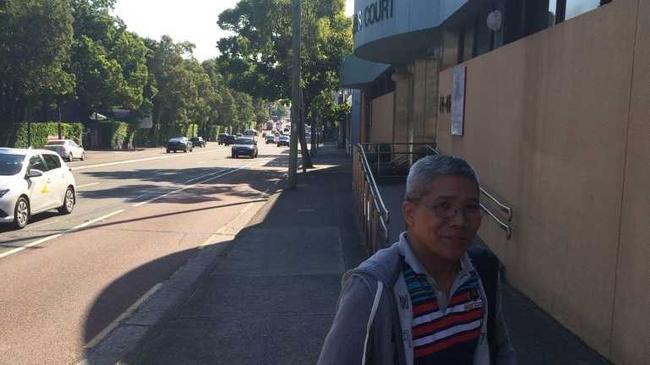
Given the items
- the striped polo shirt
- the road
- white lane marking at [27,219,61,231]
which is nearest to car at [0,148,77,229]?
white lane marking at [27,219,61,231]

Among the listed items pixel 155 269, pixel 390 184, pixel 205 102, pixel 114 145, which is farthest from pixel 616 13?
pixel 205 102

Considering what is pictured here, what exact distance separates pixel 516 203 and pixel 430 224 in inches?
211

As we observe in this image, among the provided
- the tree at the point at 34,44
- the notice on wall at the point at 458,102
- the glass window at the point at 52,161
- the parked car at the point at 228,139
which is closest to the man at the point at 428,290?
the notice on wall at the point at 458,102

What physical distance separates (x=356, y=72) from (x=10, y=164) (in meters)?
20.3

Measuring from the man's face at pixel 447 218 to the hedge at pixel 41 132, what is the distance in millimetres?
44430

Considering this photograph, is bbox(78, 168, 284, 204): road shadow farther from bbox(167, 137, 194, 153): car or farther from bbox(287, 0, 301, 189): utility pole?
bbox(167, 137, 194, 153): car

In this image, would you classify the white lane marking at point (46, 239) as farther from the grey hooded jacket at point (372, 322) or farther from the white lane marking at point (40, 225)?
the grey hooded jacket at point (372, 322)

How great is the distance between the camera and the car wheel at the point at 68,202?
543 inches

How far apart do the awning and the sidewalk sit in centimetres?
1861

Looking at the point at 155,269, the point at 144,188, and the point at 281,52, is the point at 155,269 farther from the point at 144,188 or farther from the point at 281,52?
the point at 281,52

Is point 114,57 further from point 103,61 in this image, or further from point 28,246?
point 28,246

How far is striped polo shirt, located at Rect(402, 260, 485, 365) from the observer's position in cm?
187

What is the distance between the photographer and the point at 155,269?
8.57 m

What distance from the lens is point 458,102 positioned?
1009 centimetres
